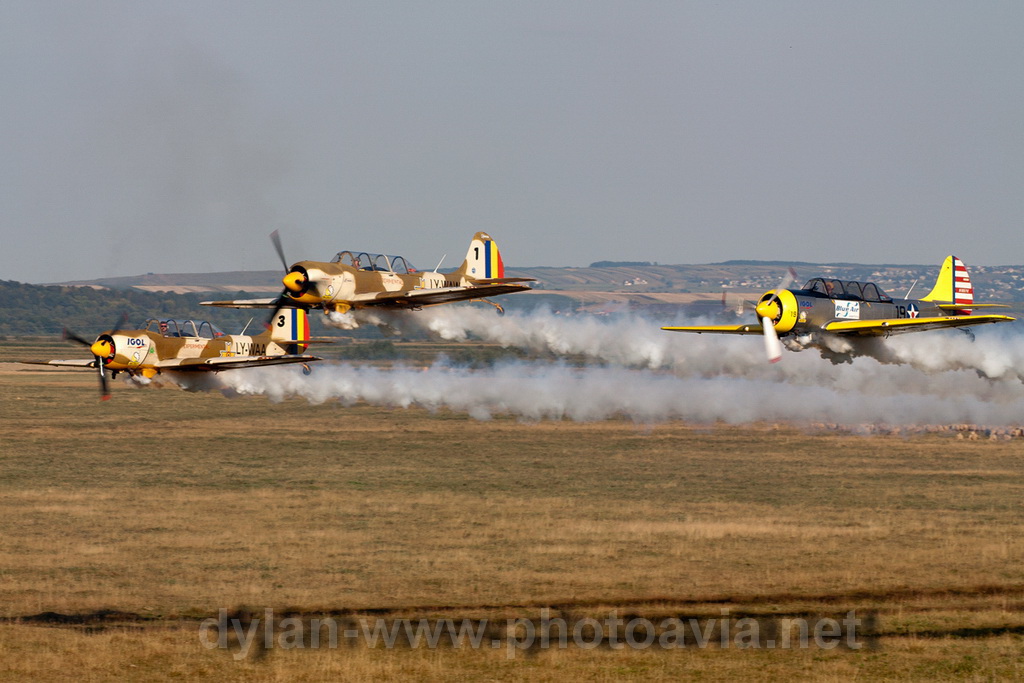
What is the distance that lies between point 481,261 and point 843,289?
45.6 ft

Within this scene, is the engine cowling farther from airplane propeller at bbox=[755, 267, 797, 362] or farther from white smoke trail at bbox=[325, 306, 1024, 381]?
white smoke trail at bbox=[325, 306, 1024, 381]

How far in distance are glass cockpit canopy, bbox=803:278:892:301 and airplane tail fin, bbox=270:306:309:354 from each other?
21.3m

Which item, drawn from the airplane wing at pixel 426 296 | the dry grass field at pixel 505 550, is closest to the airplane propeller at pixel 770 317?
the dry grass field at pixel 505 550

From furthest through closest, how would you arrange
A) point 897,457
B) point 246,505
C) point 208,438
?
point 208,438 < point 897,457 < point 246,505

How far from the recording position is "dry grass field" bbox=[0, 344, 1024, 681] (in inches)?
918

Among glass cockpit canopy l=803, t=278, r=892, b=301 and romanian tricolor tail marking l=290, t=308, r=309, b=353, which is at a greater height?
glass cockpit canopy l=803, t=278, r=892, b=301

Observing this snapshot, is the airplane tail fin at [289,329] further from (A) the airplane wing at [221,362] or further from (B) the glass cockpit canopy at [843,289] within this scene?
(B) the glass cockpit canopy at [843,289]

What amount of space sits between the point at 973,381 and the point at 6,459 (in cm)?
4985

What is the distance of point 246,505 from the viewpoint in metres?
40.9

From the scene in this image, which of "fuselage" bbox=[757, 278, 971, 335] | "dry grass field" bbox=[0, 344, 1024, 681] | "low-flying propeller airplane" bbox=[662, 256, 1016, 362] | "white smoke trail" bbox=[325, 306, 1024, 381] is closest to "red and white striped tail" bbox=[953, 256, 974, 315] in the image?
"white smoke trail" bbox=[325, 306, 1024, 381]

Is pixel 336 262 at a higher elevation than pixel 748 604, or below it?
higher

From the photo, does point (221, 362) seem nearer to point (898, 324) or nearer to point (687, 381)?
point (898, 324)

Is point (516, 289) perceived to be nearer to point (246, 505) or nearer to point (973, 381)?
point (246, 505)

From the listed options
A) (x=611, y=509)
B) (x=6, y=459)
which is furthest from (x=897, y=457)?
(x=6, y=459)
